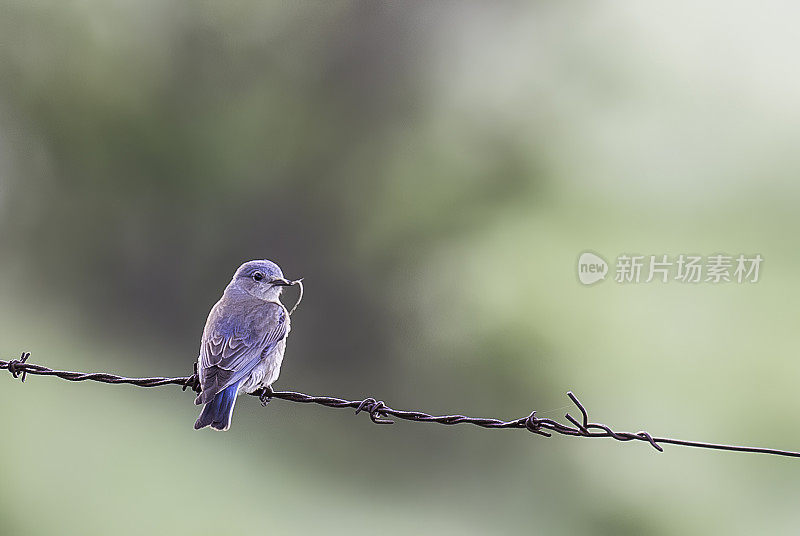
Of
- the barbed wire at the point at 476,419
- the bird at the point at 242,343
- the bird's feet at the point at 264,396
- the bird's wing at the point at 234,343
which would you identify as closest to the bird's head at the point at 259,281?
the bird at the point at 242,343

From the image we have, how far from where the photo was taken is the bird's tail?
329cm

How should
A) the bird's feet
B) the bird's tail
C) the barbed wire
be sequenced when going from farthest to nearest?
the bird's feet, the bird's tail, the barbed wire

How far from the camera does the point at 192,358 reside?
9.51 metres

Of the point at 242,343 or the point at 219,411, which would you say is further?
the point at 242,343

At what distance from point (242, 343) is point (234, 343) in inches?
1.6

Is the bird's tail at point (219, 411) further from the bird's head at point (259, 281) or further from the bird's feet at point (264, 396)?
the bird's head at point (259, 281)

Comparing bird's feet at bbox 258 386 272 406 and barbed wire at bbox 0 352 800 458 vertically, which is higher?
barbed wire at bbox 0 352 800 458

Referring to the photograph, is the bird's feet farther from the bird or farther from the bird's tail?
the bird's tail

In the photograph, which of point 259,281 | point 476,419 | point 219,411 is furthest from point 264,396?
point 476,419

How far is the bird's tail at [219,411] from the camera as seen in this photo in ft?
10.8

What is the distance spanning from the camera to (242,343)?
11.7ft

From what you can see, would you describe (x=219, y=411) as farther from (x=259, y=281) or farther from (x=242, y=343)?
(x=259, y=281)

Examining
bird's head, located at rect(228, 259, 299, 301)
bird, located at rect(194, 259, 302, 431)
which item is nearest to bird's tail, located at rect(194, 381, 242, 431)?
bird, located at rect(194, 259, 302, 431)

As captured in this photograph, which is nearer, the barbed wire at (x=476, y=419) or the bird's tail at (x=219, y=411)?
the barbed wire at (x=476, y=419)
